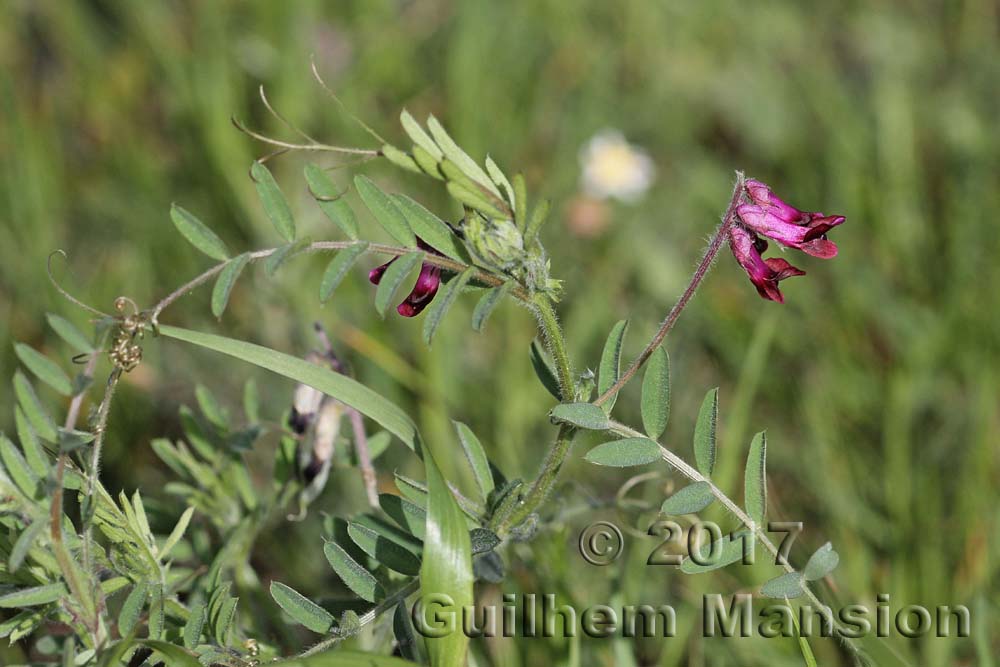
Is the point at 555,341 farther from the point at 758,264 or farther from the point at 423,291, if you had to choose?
the point at 758,264

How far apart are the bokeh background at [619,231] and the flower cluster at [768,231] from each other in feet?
1.67

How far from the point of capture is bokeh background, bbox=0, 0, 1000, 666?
2215mm

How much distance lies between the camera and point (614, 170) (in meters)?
3.34

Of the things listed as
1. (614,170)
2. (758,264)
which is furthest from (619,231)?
(758,264)

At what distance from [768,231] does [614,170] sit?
2012 mm

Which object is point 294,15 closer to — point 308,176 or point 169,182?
point 169,182

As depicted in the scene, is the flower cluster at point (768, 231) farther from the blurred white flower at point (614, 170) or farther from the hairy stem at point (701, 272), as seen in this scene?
the blurred white flower at point (614, 170)

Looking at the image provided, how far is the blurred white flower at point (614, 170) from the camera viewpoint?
330 cm

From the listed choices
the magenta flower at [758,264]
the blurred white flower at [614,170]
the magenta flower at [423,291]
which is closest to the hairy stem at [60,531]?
the magenta flower at [423,291]

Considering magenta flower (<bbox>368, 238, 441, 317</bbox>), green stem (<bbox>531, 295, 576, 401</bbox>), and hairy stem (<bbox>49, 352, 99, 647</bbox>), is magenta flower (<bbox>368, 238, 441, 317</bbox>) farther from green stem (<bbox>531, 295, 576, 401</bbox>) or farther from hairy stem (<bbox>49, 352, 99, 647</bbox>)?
hairy stem (<bbox>49, 352, 99, 647</bbox>)

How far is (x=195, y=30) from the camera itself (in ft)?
11.8

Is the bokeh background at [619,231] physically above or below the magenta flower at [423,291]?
above

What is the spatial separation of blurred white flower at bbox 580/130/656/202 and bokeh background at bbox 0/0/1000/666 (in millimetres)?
68

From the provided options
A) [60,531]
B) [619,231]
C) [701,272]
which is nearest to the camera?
[60,531]
